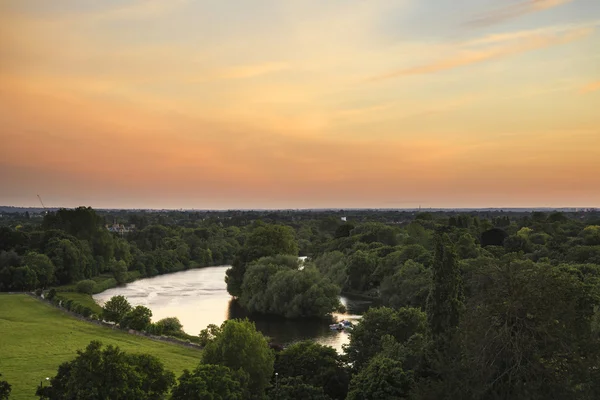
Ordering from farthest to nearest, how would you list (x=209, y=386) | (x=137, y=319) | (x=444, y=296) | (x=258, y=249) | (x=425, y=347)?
(x=258, y=249) → (x=137, y=319) → (x=444, y=296) → (x=425, y=347) → (x=209, y=386)

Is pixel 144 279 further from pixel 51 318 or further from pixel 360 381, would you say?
pixel 360 381

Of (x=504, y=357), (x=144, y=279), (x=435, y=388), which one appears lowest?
(x=144, y=279)

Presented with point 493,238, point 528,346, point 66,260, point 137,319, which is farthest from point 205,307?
point 528,346

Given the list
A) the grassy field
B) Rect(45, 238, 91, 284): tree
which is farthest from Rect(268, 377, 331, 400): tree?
Rect(45, 238, 91, 284): tree

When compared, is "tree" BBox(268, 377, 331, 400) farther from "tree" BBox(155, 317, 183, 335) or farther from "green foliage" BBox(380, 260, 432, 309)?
"green foliage" BBox(380, 260, 432, 309)

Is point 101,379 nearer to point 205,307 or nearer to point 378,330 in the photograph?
point 378,330

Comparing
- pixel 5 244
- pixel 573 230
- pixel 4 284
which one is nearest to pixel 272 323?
pixel 4 284
